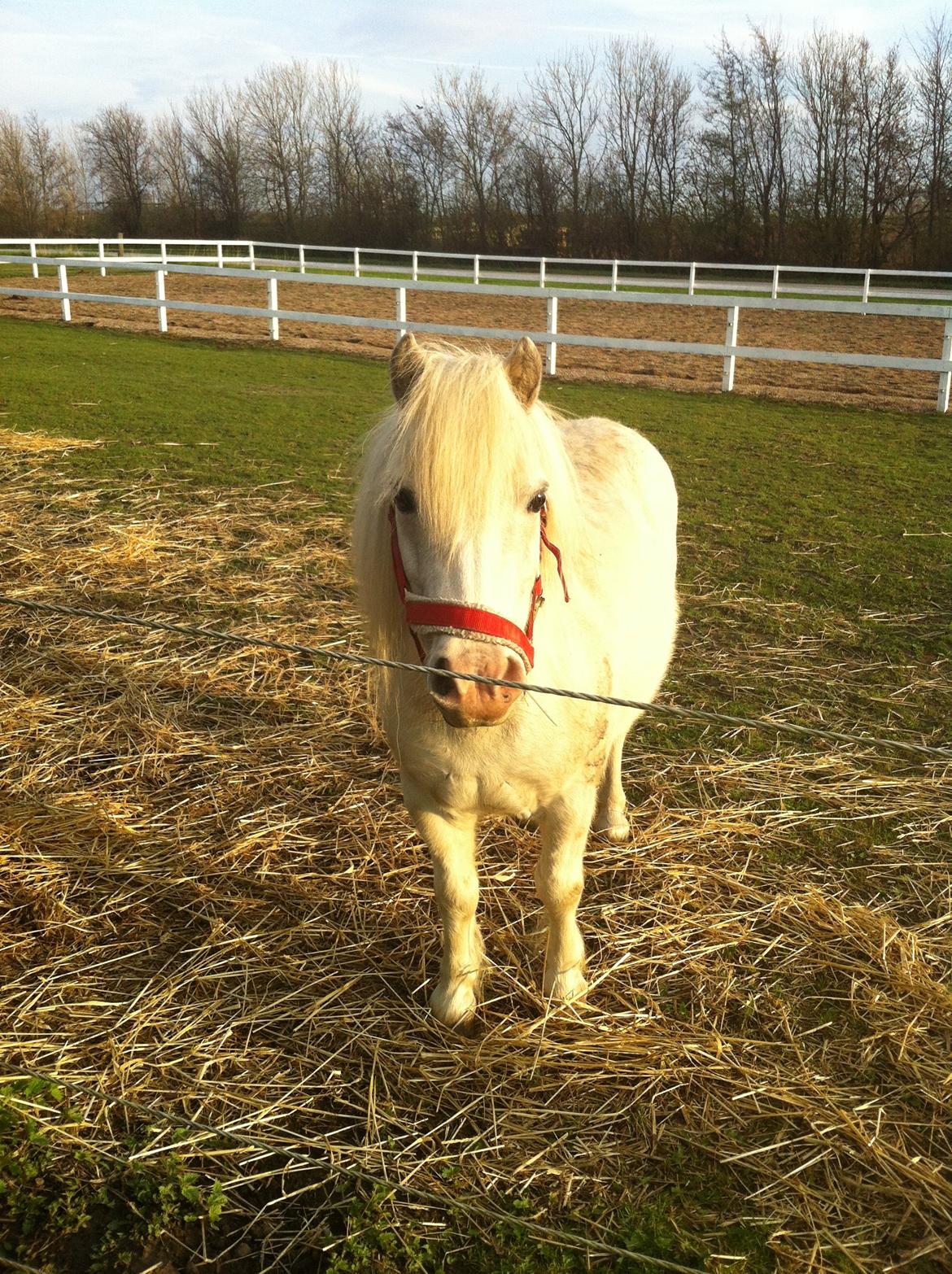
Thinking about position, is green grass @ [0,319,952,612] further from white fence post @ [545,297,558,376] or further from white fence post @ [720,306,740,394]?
white fence post @ [545,297,558,376]

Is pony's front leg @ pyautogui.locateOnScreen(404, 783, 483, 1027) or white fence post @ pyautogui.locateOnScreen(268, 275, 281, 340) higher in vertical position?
white fence post @ pyautogui.locateOnScreen(268, 275, 281, 340)

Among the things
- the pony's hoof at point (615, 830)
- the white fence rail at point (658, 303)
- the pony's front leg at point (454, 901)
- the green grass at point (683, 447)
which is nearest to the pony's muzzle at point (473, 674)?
the pony's front leg at point (454, 901)

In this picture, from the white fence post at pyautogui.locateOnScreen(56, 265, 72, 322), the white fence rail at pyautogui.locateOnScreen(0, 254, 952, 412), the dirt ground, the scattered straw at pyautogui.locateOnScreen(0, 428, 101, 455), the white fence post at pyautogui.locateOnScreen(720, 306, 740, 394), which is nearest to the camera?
the scattered straw at pyautogui.locateOnScreen(0, 428, 101, 455)

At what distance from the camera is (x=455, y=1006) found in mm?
2604

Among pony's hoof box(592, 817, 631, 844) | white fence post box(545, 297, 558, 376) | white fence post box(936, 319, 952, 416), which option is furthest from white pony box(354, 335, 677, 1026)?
white fence post box(545, 297, 558, 376)

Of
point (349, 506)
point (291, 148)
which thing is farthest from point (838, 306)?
point (291, 148)

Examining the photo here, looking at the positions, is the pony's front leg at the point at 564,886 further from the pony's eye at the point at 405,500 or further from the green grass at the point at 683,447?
the green grass at the point at 683,447

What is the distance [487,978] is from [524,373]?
5.66 feet

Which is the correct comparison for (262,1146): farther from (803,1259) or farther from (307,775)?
(307,775)

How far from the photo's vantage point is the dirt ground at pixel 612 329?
512 inches

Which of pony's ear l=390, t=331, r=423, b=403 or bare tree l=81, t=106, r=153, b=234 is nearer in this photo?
pony's ear l=390, t=331, r=423, b=403

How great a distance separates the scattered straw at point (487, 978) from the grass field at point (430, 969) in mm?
11

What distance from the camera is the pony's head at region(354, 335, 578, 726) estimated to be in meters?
1.88

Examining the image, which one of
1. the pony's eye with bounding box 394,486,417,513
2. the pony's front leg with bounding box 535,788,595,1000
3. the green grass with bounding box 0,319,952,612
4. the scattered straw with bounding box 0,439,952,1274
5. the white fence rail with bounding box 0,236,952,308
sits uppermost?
the white fence rail with bounding box 0,236,952,308
